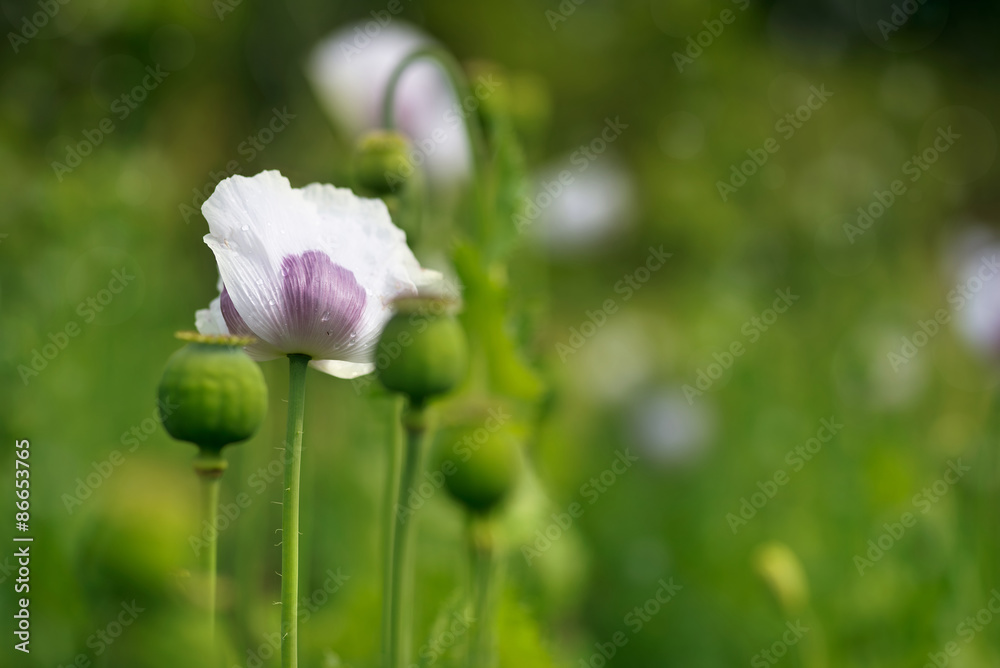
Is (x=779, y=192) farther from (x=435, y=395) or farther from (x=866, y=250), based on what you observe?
(x=435, y=395)

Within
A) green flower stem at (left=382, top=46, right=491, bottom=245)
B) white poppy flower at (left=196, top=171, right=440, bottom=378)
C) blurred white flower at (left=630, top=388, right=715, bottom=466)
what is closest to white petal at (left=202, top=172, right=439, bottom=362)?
white poppy flower at (left=196, top=171, right=440, bottom=378)

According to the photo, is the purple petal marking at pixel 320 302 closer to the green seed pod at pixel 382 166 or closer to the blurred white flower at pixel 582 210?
the green seed pod at pixel 382 166

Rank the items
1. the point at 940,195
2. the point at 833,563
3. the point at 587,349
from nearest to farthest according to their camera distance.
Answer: the point at 833,563, the point at 587,349, the point at 940,195

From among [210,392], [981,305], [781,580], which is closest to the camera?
[210,392]

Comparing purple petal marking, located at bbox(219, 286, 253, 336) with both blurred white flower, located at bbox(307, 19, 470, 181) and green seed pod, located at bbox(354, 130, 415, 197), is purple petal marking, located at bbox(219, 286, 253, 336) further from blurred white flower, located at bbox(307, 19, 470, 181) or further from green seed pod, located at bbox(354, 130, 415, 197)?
blurred white flower, located at bbox(307, 19, 470, 181)

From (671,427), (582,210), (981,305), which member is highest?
(981,305)

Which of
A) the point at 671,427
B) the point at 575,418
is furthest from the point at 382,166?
the point at 575,418

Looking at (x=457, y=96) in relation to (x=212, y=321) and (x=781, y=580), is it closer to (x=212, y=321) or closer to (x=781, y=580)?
(x=212, y=321)

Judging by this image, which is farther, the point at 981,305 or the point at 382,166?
the point at 981,305

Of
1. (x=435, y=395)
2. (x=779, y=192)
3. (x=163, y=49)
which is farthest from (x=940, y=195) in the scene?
(x=435, y=395)
